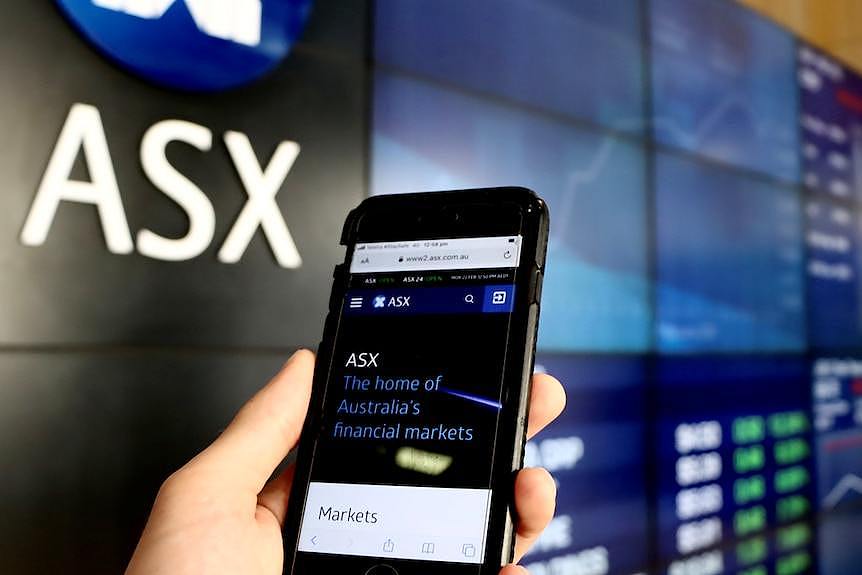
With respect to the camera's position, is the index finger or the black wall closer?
the index finger

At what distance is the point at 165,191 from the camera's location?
57.2 inches

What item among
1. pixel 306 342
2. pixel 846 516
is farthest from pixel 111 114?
pixel 846 516

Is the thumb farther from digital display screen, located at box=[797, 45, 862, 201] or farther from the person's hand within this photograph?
digital display screen, located at box=[797, 45, 862, 201]

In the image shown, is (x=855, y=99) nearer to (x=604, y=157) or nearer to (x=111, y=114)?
(x=604, y=157)

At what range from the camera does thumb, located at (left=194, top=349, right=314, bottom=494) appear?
2.71 ft

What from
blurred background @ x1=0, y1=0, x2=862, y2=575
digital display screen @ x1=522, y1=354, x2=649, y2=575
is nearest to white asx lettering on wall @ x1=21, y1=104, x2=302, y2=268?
blurred background @ x1=0, y1=0, x2=862, y2=575

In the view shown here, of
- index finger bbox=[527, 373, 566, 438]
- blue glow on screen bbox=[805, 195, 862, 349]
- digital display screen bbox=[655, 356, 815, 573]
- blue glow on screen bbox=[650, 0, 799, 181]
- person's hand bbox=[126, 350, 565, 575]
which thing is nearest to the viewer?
person's hand bbox=[126, 350, 565, 575]

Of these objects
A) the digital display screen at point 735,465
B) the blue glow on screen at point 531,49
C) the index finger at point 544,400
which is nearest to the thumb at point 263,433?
the index finger at point 544,400

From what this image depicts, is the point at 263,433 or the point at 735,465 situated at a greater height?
the point at 735,465

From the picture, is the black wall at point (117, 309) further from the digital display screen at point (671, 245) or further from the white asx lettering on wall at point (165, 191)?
the digital display screen at point (671, 245)

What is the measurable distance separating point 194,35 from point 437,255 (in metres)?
0.79

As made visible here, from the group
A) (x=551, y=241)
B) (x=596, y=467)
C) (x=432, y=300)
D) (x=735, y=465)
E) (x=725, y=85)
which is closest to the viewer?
(x=432, y=300)

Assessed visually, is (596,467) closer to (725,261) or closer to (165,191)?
(725,261)

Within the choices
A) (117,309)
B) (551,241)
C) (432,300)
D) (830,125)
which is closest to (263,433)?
(432,300)
